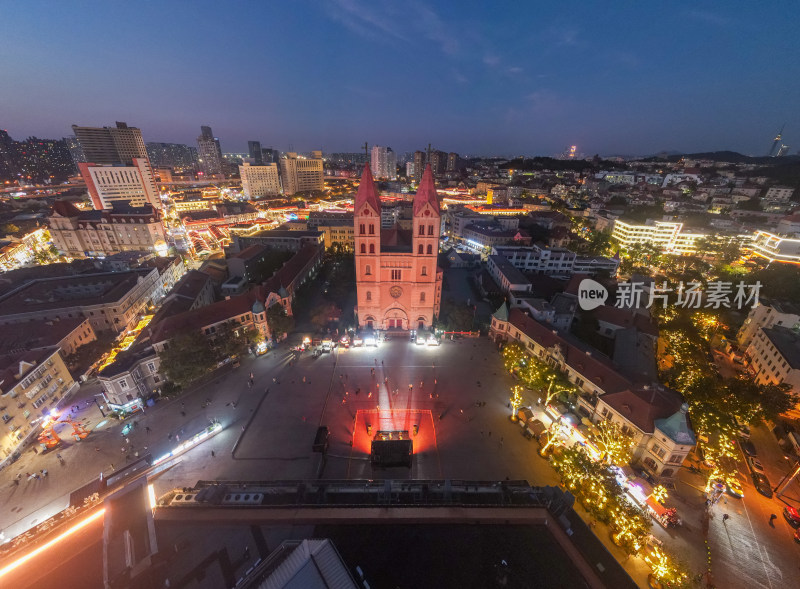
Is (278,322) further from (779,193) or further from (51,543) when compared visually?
(779,193)

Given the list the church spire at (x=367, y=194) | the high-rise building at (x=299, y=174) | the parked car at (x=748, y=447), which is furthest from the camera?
the high-rise building at (x=299, y=174)

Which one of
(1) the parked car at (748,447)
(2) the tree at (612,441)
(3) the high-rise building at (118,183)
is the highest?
(3) the high-rise building at (118,183)

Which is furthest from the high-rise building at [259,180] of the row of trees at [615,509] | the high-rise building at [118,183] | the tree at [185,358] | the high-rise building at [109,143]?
the row of trees at [615,509]

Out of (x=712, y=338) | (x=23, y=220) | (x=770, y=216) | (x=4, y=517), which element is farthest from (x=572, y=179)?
(x=23, y=220)

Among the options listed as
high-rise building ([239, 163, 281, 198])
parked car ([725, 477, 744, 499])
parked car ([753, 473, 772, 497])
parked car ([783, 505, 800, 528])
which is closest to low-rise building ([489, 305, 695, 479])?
parked car ([725, 477, 744, 499])

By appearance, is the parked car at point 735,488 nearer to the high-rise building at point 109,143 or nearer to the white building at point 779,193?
the white building at point 779,193

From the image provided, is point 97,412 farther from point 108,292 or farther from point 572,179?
point 572,179
